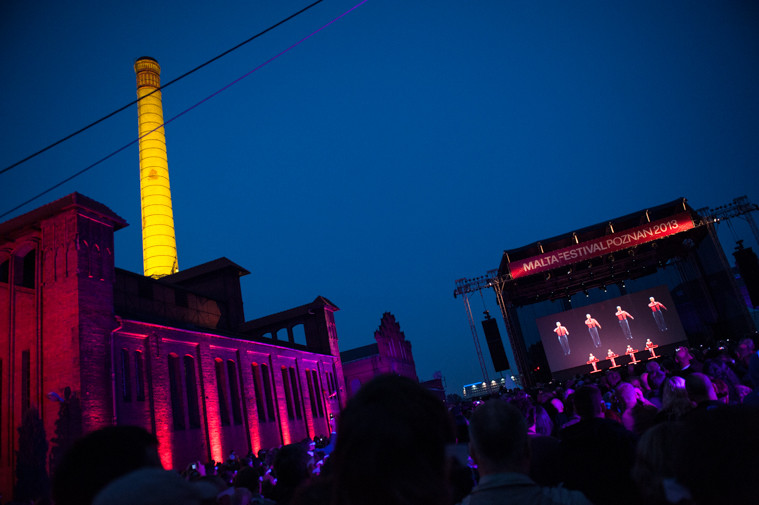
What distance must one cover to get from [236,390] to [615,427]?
25044 millimetres

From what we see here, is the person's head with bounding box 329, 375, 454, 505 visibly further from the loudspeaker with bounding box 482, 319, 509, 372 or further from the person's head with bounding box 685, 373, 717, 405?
the loudspeaker with bounding box 482, 319, 509, 372

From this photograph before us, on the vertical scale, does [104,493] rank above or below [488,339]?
below

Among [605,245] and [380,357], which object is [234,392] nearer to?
[605,245]

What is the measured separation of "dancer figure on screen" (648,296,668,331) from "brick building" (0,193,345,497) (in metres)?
23.7

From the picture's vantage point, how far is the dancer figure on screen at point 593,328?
31609 mm

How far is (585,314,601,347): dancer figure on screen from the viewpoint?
31609 millimetres

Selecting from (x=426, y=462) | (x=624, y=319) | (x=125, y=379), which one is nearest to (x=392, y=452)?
(x=426, y=462)

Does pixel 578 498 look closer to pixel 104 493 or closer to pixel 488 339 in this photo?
pixel 104 493

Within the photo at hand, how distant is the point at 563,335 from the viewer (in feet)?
104

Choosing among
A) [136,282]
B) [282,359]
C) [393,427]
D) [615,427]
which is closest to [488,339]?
[282,359]

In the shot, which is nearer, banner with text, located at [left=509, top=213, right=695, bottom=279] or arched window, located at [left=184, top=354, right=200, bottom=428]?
arched window, located at [left=184, top=354, right=200, bottom=428]

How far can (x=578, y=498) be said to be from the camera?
2357mm

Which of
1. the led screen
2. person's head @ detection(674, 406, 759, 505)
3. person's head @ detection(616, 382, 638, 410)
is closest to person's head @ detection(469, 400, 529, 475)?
person's head @ detection(674, 406, 759, 505)

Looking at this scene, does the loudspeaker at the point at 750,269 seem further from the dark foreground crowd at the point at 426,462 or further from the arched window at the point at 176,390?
the arched window at the point at 176,390
